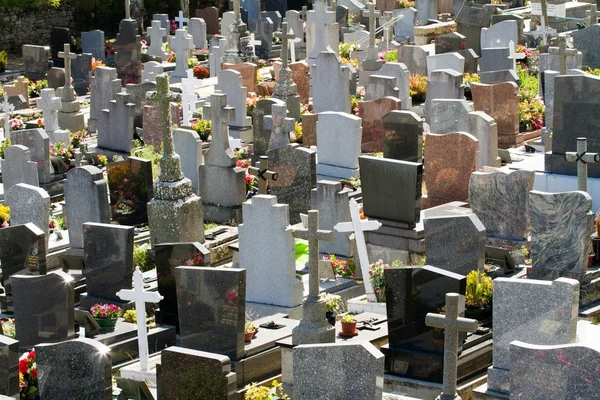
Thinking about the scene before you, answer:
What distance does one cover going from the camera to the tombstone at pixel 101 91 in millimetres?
23125

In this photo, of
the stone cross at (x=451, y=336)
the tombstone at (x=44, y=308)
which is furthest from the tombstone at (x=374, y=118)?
the stone cross at (x=451, y=336)

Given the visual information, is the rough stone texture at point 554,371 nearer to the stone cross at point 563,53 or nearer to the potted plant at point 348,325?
the potted plant at point 348,325

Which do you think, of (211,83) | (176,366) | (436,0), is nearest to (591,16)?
(436,0)

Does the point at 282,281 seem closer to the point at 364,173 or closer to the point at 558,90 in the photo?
the point at 364,173

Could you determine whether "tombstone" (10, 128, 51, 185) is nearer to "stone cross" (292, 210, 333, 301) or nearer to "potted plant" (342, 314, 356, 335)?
"stone cross" (292, 210, 333, 301)

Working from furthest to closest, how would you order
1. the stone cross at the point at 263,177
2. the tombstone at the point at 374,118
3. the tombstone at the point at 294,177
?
the tombstone at the point at 374,118 < the stone cross at the point at 263,177 < the tombstone at the point at 294,177

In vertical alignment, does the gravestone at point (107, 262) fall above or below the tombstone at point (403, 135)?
below

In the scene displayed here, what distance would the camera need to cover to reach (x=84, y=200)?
16922 mm

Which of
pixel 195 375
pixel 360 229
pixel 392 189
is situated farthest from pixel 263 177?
pixel 195 375

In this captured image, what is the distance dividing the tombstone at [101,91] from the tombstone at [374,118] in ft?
15.6

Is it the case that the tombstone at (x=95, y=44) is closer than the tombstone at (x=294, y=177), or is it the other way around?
the tombstone at (x=294, y=177)

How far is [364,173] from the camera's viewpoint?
15875mm

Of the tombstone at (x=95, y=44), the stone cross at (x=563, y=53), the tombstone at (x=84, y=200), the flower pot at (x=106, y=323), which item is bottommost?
the flower pot at (x=106, y=323)

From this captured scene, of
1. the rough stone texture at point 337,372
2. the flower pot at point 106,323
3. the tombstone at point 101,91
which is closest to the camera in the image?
the rough stone texture at point 337,372
